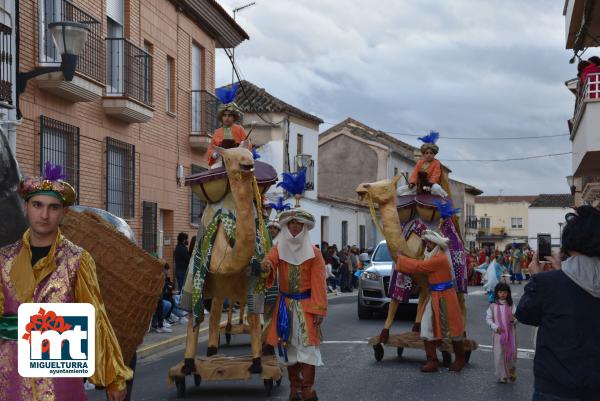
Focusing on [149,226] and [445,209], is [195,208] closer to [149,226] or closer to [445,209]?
[149,226]

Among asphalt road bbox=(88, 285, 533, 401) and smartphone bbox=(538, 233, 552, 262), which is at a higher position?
smartphone bbox=(538, 233, 552, 262)

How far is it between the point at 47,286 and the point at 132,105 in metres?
15.5

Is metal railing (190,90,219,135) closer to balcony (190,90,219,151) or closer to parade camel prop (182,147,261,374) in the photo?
balcony (190,90,219,151)

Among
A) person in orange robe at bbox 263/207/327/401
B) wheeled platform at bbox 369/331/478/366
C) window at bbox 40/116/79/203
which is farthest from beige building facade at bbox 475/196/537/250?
person in orange robe at bbox 263/207/327/401

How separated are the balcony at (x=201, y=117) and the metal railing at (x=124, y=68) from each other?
4.86 m

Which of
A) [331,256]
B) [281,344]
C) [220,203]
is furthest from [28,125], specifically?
[331,256]

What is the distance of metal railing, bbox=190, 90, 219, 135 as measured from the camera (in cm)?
2677

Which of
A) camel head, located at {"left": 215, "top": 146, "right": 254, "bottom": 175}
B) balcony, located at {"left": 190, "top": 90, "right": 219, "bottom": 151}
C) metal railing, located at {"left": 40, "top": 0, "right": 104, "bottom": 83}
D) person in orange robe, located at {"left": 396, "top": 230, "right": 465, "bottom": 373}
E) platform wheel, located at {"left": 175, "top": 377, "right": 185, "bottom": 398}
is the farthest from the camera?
balcony, located at {"left": 190, "top": 90, "right": 219, "bottom": 151}

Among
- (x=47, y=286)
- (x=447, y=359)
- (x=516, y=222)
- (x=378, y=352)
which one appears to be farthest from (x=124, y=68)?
(x=516, y=222)

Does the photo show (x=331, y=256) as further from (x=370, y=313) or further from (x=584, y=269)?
(x=584, y=269)

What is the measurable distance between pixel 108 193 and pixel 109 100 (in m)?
1.98

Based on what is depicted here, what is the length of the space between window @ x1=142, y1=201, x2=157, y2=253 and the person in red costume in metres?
12.0

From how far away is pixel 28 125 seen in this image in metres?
16.7

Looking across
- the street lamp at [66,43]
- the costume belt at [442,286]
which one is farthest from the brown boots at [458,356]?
the street lamp at [66,43]
